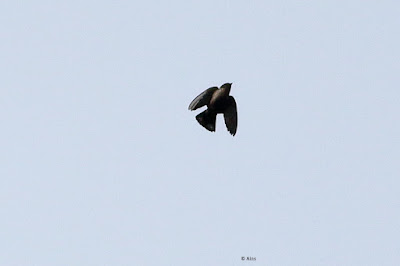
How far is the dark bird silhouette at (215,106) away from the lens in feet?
488

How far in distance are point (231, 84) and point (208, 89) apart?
951 millimetres

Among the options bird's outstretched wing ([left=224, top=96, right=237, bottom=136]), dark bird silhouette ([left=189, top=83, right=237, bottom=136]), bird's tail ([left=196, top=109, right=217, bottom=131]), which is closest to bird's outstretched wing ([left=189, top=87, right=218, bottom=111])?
dark bird silhouette ([left=189, top=83, right=237, bottom=136])

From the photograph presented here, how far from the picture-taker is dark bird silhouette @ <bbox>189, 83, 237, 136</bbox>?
149 meters

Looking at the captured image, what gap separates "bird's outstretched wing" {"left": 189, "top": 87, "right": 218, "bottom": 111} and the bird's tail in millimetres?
412

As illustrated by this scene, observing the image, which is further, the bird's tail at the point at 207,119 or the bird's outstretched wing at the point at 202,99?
the bird's tail at the point at 207,119

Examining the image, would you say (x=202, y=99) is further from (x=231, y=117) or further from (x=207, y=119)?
Result: (x=231, y=117)

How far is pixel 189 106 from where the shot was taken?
149 meters

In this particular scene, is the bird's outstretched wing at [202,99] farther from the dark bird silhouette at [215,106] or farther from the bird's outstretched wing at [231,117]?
the bird's outstretched wing at [231,117]

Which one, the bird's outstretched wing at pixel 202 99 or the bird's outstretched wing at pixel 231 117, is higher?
the bird's outstretched wing at pixel 202 99

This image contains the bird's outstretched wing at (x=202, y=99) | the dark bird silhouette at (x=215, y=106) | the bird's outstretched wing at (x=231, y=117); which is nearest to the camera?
the bird's outstretched wing at (x=202, y=99)

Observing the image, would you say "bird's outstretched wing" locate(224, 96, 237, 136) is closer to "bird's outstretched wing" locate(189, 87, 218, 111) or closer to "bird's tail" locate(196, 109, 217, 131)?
"bird's tail" locate(196, 109, 217, 131)

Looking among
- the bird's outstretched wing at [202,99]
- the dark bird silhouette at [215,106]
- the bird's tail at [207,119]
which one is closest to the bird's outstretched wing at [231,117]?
the dark bird silhouette at [215,106]

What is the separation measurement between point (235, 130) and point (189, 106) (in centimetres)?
214

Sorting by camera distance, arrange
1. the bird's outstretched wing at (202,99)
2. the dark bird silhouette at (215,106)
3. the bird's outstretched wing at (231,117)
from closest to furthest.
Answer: the bird's outstretched wing at (202,99) < the dark bird silhouette at (215,106) < the bird's outstretched wing at (231,117)
